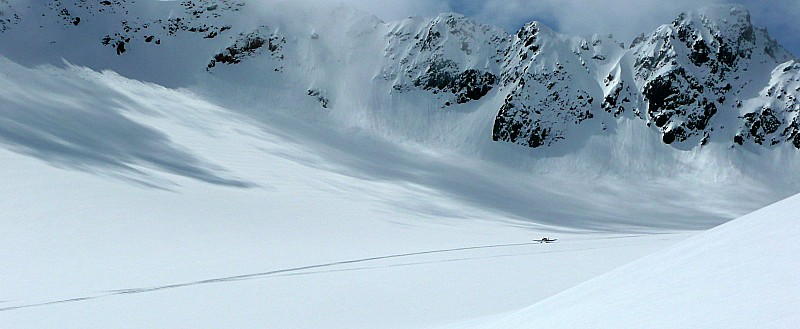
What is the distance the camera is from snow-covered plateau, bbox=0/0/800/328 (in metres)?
8.43

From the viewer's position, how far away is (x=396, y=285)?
11.0 meters

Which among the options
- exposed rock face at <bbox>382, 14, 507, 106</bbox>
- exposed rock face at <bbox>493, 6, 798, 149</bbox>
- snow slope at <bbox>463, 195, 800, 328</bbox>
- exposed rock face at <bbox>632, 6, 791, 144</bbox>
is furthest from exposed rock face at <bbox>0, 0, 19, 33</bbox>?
exposed rock face at <bbox>632, 6, 791, 144</bbox>

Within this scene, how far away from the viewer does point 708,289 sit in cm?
288

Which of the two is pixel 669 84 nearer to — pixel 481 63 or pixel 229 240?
pixel 481 63

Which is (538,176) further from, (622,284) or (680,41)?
(622,284)

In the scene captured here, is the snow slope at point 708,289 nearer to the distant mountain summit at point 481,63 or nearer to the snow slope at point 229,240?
the snow slope at point 229,240

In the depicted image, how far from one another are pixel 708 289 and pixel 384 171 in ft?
192

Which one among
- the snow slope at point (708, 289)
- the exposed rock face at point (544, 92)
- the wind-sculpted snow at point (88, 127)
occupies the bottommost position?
the snow slope at point (708, 289)

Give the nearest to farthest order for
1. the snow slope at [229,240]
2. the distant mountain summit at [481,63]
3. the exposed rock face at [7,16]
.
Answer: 1. the snow slope at [229,240]
2. the exposed rock face at [7,16]
3. the distant mountain summit at [481,63]

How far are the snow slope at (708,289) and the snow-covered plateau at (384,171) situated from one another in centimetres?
2

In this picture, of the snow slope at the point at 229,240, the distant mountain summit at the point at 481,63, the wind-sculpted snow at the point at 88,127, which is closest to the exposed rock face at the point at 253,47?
the distant mountain summit at the point at 481,63

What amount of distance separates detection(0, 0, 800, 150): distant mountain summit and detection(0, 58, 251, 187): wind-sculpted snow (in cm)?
1860

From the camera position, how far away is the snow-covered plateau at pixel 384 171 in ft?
27.7

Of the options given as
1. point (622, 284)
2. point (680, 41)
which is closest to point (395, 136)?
point (680, 41)
